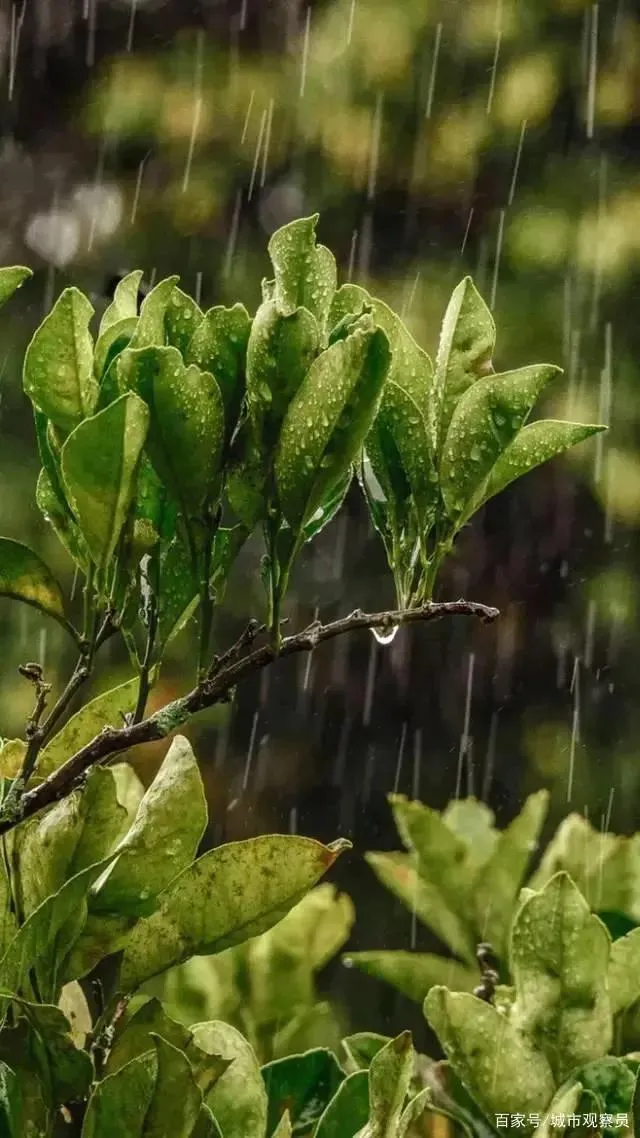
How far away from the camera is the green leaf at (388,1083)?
17.2 inches

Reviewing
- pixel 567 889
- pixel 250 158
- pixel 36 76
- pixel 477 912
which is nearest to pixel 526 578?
pixel 250 158

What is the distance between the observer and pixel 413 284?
2754 millimetres

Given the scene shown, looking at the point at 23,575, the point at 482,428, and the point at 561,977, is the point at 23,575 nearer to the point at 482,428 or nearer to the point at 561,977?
the point at 482,428

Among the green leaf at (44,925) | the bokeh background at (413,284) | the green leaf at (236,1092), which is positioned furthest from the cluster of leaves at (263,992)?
the bokeh background at (413,284)

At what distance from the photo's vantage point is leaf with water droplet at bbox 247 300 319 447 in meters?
0.42

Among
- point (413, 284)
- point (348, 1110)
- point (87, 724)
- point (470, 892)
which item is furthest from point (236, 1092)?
point (413, 284)

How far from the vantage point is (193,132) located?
2.89m

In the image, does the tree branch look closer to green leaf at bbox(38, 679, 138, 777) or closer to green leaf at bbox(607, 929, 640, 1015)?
green leaf at bbox(38, 679, 138, 777)

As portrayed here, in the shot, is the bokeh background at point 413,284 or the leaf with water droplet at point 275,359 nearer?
the leaf with water droplet at point 275,359

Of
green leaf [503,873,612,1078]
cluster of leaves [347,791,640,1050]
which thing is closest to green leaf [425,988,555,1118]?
green leaf [503,873,612,1078]

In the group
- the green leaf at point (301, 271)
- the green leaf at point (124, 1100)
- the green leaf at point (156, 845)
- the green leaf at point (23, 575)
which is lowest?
the green leaf at point (124, 1100)

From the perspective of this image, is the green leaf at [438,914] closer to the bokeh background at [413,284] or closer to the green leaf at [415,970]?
the green leaf at [415,970]

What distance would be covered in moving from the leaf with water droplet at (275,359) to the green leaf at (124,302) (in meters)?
0.09

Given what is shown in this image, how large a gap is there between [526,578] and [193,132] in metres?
1.19
